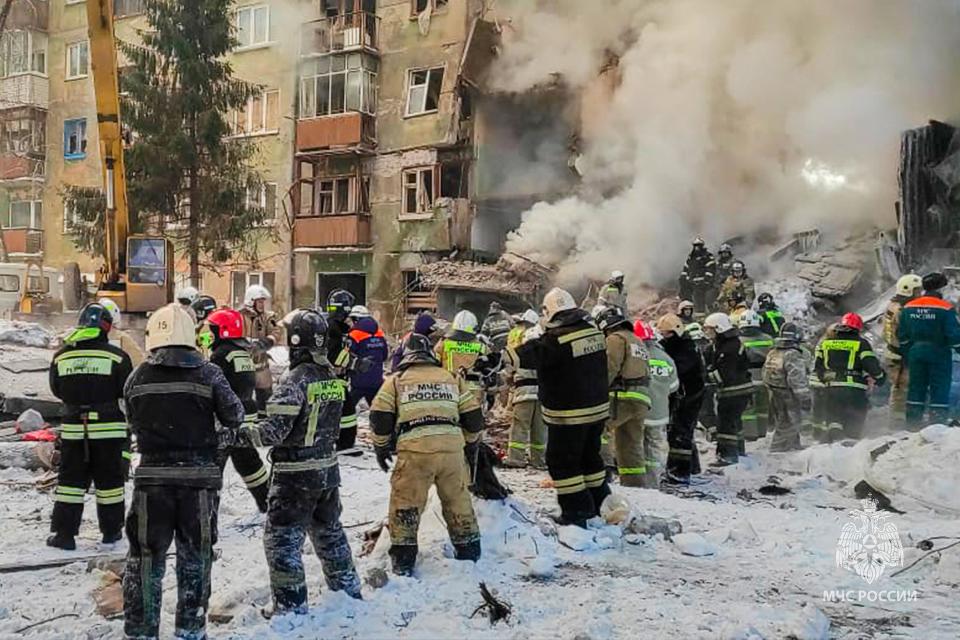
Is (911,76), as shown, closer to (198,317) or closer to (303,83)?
(198,317)

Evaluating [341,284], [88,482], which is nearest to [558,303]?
[88,482]

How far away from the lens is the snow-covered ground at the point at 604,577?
4.11 m

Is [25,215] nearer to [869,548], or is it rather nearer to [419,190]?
[419,190]

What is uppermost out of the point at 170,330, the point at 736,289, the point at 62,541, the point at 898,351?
the point at 736,289

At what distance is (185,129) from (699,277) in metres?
13.4

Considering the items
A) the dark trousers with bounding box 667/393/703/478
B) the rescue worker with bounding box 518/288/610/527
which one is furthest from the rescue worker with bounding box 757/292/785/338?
the rescue worker with bounding box 518/288/610/527

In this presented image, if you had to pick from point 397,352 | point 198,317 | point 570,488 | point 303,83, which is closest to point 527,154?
point 303,83

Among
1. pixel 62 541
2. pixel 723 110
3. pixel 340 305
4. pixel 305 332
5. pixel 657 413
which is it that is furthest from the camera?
pixel 723 110

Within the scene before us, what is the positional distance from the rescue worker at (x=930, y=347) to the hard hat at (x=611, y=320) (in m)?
3.91

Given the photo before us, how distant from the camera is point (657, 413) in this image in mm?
7504

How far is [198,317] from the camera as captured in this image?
26.9 feet

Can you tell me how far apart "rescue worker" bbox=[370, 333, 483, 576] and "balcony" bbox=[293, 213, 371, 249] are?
61.9ft

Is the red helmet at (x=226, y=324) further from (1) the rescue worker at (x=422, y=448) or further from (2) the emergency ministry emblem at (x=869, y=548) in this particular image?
(2) the emergency ministry emblem at (x=869, y=548)

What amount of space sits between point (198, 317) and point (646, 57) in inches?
565
